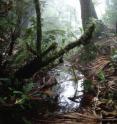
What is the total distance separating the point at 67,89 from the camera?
13.9 ft

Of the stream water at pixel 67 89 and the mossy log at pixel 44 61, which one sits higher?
the mossy log at pixel 44 61

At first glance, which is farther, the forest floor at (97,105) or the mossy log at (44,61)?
the mossy log at (44,61)

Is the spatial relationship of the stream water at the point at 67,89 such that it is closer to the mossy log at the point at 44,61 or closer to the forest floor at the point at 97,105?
the forest floor at the point at 97,105

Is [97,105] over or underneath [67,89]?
underneath

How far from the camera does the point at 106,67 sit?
16.8 feet

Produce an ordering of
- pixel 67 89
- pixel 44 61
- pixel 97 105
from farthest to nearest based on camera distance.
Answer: pixel 67 89, pixel 44 61, pixel 97 105

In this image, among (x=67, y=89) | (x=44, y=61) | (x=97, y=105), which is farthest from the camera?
(x=67, y=89)

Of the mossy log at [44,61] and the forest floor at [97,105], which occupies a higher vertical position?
the mossy log at [44,61]

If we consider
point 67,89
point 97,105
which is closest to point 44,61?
point 67,89

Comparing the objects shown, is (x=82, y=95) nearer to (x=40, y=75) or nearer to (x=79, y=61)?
(x=40, y=75)

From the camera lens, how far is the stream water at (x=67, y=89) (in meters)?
3.63

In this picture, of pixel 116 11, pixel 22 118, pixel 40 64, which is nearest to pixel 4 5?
pixel 40 64

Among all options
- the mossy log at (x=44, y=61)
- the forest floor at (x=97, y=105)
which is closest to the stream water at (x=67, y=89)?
the forest floor at (x=97, y=105)

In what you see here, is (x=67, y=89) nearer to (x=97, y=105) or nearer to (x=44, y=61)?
(x=44, y=61)
